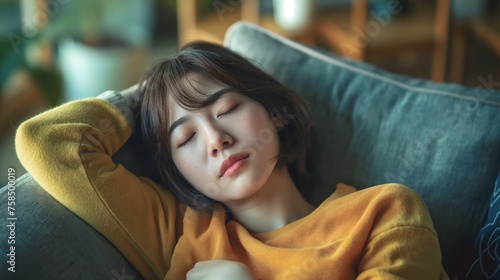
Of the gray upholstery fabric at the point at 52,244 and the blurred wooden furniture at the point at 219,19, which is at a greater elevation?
the gray upholstery fabric at the point at 52,244

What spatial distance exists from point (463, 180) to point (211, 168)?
0.53 meters

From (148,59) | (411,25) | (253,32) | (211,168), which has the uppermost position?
(253,32)

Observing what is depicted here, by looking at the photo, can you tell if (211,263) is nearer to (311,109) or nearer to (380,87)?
(311,109)

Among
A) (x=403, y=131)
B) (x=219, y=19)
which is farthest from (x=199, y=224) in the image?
(x=219, y=19)

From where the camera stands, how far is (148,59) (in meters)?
3.27

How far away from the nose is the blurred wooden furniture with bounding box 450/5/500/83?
1.73 meters

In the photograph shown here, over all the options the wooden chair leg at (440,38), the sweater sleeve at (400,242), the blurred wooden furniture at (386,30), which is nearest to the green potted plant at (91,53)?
the blurred wooden furniture at (386,30)

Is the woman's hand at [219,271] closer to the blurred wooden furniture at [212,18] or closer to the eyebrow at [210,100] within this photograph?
the eyebrow at [210,100]

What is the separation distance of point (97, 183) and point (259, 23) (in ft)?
5.92

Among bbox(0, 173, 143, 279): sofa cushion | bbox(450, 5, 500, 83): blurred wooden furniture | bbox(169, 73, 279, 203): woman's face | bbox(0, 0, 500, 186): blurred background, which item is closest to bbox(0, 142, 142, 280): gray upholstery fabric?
bbox(0, 173, 143, 279): sofa cushion

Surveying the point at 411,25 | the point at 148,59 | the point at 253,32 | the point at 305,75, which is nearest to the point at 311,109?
the point at 305,75

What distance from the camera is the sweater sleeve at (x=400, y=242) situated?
3.83ft

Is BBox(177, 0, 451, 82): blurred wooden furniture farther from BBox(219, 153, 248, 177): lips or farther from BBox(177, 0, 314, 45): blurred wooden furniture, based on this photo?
BBox(219, 153, 248, 177): lips

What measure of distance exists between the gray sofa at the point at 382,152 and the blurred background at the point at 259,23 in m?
Result: 1.17
